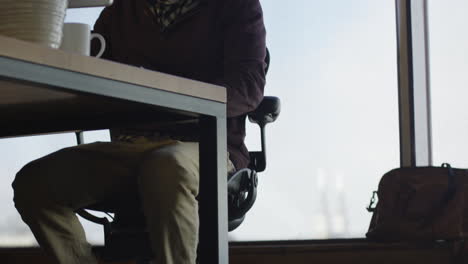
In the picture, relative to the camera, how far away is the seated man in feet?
4.73

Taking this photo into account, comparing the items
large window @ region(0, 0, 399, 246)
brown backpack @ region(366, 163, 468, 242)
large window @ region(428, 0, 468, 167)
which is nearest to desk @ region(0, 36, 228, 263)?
brown backpack @ region(366, 163, 468, 242)

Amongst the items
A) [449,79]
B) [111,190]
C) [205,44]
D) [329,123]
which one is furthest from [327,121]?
[111,190]

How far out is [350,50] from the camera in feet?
10.2

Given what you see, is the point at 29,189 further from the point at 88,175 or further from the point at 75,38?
the point at 75,38

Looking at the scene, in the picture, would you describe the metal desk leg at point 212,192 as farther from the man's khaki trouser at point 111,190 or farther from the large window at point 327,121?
the large window at point 327,121

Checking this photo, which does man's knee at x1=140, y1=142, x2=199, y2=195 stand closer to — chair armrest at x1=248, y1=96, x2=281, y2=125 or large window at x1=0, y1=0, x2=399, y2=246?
chair armrest at x1=248, y1=96, x2=281, y2=125

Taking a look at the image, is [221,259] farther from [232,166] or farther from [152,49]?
[152,49]

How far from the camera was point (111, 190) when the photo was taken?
1.67 metres

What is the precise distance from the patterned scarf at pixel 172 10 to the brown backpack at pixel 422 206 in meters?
1.26

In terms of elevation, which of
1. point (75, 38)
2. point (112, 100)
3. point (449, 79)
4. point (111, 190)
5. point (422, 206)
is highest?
Result: point (449, 79)

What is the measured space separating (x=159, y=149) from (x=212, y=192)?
361 mm

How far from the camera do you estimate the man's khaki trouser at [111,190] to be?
4.59 ft

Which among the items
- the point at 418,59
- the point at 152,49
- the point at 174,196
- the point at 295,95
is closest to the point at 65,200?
the point at 174,196

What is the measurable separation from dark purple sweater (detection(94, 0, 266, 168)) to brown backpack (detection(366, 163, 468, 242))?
1128 millimetres
